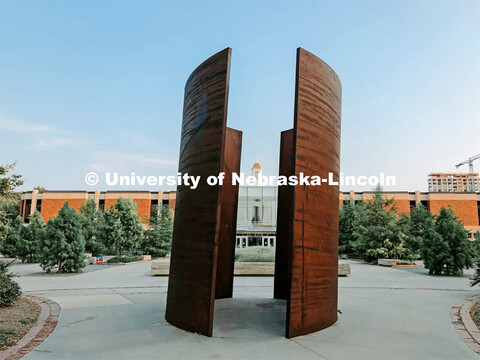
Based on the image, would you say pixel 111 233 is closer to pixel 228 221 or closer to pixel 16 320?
pixel 228 221

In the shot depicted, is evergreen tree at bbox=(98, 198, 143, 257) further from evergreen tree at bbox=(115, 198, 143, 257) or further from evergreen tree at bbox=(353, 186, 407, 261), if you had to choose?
evergreen tree at bbox=(353, 186, 407, 261)

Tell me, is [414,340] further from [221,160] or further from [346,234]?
[346,234]

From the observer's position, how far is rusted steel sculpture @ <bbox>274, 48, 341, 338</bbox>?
187 inches

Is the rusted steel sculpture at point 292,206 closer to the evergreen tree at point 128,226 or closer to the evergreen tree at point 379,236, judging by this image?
the evergreen tree at point 379,236

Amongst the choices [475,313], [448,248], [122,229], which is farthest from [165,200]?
[475,313]

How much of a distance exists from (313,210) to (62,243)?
1222 centimetres

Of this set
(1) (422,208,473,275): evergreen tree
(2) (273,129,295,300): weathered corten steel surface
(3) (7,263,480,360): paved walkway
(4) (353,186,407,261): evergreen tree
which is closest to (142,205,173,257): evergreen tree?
(4) (353,186,407,261): evergreen tree

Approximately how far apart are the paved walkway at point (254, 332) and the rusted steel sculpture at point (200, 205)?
14.5 inches

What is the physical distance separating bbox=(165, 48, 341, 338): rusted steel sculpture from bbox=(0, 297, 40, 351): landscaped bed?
2.14m

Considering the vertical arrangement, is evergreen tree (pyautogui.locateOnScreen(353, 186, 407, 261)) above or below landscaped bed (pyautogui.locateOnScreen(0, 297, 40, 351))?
above

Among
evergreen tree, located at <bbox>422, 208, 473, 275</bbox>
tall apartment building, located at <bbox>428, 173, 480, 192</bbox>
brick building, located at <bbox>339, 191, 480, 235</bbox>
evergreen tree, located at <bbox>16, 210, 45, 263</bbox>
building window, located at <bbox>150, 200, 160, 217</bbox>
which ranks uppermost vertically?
tall apartment building, located at <bbox>428, 173, 480, 192</bbox>

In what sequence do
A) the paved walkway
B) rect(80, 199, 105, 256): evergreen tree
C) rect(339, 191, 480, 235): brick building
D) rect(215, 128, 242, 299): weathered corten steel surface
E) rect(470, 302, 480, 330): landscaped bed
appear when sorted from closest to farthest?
the paved walkway
rect(470, 302, 480, 330): landscaped bed
rect(215, 128, 242, 299): weathered corten steel surface
rect(80, 199, 105, 256): evergreen tree
rect(339, 191, 480, 235): brick building

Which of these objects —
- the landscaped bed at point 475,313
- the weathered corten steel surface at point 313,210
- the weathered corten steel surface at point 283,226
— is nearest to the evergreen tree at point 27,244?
the weathered corten steel surface at point 283,226

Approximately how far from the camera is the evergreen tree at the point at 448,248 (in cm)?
1313
